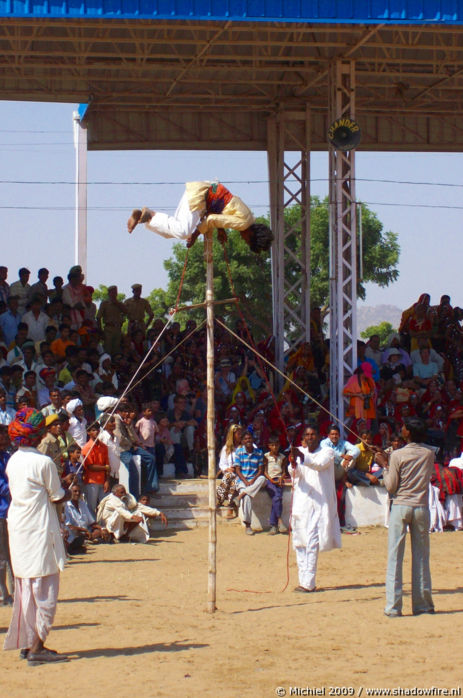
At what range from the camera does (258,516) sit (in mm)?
14766

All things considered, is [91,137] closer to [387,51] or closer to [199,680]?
[387,51]

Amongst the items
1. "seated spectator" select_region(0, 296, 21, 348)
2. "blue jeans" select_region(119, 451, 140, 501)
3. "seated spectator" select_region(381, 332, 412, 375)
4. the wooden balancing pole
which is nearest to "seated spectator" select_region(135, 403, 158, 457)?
"blue jeans" select_region(119, 451, 140, 501)

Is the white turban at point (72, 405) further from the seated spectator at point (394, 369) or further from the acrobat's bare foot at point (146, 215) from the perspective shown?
the seated spectator at point (394, 369)

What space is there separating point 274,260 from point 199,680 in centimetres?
1357

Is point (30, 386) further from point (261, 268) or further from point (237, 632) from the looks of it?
point (261, 268)

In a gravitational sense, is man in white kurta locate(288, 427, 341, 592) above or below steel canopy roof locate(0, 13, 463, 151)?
below

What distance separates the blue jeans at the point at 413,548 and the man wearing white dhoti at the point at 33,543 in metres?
2.91

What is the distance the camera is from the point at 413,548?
9.01 meters

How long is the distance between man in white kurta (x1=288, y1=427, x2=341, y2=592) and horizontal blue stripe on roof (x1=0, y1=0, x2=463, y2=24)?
6591 millimetres

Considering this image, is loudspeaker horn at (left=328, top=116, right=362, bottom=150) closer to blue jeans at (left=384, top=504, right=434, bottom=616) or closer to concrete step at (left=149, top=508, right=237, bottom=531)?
concrete step at (left=149, top=508, right=237, bottom=531)

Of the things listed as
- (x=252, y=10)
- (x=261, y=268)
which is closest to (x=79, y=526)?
(x=252, y=10)

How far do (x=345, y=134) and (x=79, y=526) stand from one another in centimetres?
734

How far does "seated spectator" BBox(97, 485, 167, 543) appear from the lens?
1369 cm

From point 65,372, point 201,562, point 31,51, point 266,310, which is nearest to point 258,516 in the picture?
point 201,562
